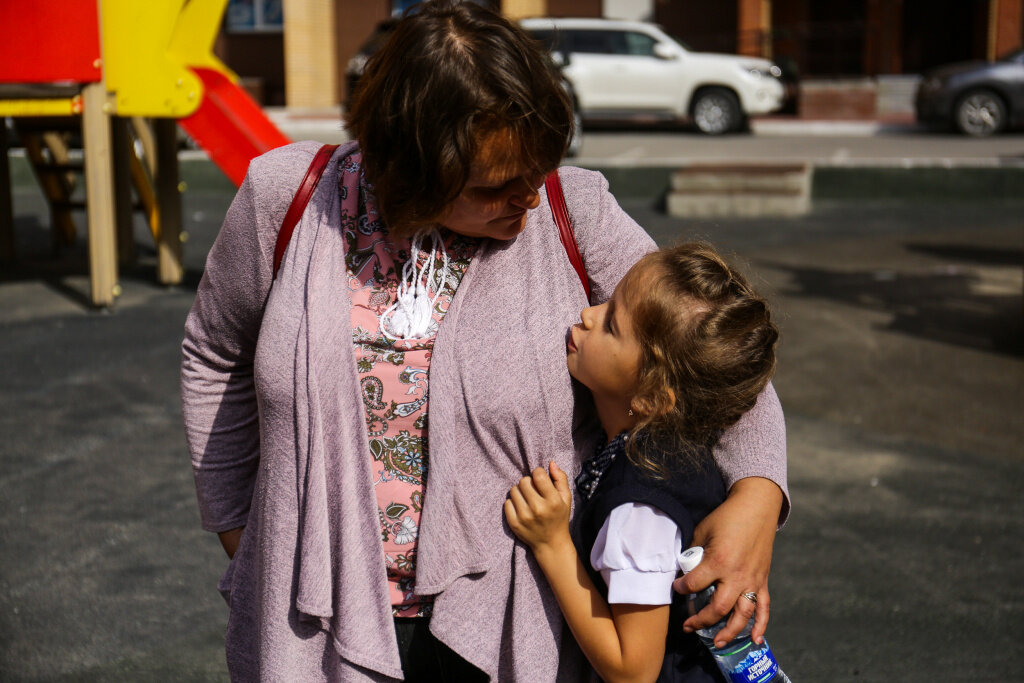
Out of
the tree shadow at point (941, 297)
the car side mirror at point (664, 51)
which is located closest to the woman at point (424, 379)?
the tree shadow at point (941, 297)

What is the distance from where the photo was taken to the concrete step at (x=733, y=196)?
11.3m

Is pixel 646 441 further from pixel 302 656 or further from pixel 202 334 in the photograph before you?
pixel 202 334

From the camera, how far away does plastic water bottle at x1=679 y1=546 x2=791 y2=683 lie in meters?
1.66

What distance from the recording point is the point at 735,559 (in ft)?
5.32

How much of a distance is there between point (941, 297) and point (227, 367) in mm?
6773

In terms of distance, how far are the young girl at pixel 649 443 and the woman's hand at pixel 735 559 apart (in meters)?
0.03

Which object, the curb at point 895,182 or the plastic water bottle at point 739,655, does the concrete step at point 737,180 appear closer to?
the curb at point 895,182

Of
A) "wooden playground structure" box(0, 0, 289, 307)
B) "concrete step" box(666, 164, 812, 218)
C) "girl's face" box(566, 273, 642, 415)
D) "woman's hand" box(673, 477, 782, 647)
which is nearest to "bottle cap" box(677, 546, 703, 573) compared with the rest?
"woman's hand" box(673, 477, 782, 647)


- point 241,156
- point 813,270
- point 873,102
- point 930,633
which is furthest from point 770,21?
point 930,633

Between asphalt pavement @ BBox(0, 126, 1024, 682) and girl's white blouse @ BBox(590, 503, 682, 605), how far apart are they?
20.2 inches

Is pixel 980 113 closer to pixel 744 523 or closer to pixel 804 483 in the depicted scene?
pixel 804 483

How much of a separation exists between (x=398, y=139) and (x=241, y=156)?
5716 mm

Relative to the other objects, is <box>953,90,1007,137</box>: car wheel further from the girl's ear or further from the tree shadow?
the girl's ear

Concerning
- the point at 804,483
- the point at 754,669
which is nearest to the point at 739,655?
the point at 754,669
